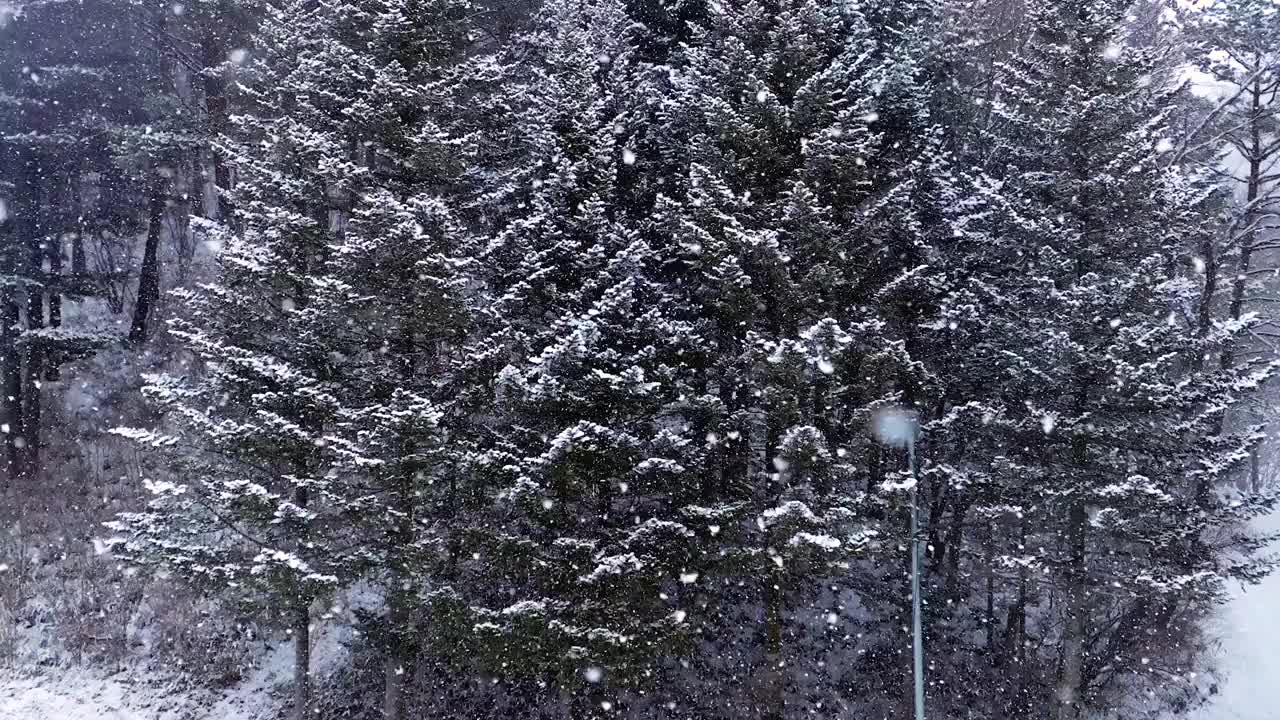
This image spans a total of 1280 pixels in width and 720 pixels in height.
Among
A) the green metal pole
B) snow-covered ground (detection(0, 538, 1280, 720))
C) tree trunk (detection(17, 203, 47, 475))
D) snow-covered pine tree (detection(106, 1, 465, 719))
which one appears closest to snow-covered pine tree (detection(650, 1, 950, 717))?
the green metal pole

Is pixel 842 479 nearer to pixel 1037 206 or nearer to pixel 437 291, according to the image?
pixel 1037 206

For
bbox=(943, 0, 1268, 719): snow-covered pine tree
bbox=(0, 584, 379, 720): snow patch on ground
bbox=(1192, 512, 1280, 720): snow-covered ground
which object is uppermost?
bbox=(943, 0, 1268, 719): snow-covered pine tree

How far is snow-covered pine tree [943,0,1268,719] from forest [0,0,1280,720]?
0.27 ft

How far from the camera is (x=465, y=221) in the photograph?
1557 centimetres

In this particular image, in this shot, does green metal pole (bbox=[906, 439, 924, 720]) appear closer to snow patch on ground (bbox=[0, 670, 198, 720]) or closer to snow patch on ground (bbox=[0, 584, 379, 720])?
snow patch on ground (bbox=[0, 584, 379, 720])

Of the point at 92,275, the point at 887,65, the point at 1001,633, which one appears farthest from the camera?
the point at 92,275

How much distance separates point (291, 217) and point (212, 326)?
2647mm

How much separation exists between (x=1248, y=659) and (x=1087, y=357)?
11.4 meters

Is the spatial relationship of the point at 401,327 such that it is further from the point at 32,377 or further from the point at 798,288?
the point at 32,377

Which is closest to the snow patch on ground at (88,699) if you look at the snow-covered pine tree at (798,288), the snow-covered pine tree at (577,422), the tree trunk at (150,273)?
the snow-covered pine tree at (577,422)

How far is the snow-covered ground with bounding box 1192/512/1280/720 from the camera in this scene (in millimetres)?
17578

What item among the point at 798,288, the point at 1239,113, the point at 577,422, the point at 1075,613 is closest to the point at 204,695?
the point at 577,422

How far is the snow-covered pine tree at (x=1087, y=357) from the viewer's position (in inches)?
563

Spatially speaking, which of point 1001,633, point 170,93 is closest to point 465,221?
point 170,93
